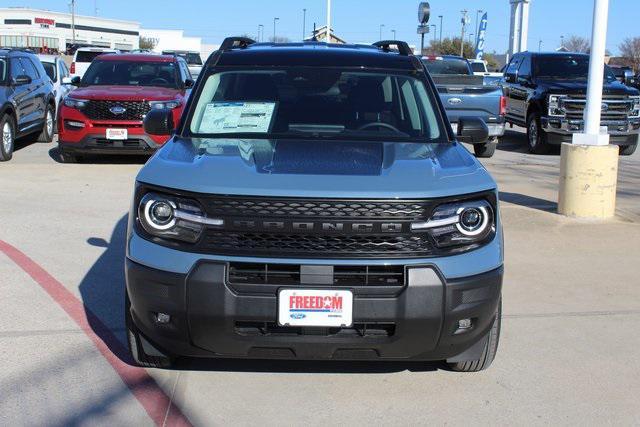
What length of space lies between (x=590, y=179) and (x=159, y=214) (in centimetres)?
616

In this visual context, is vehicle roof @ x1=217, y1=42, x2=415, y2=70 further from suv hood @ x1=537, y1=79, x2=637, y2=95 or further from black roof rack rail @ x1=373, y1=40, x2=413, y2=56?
A: suv hood @ x1=537, y1=79, x2=637, y2=95

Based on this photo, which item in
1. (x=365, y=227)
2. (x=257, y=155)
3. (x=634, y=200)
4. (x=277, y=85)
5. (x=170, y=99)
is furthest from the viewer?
(x=170, y=99)

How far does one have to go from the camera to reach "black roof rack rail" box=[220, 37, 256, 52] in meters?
5.61

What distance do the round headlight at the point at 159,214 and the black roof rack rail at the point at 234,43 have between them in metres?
1.99

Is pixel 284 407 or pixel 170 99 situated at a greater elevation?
pixel 170 99

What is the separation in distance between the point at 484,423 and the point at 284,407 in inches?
38.5

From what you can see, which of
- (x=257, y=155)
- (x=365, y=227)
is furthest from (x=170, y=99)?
(x=365, y=227)

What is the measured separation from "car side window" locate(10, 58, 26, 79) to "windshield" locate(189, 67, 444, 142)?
958 cm

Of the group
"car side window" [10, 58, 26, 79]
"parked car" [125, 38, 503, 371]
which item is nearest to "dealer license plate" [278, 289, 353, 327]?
"parked car" [125, 38, 503, 371]

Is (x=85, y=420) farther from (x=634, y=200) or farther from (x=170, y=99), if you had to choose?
(x=170, y=99)

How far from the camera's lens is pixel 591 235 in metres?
8.09

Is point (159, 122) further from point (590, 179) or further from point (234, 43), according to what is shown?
point (590, 179)

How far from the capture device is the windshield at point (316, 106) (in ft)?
16.2

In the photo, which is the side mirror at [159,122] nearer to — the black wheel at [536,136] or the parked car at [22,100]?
the parked car at [22,100]
